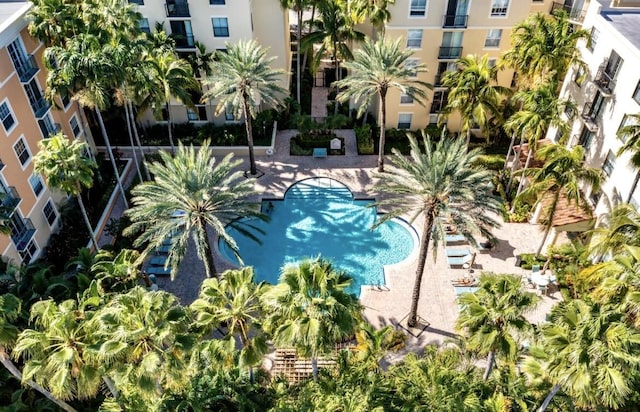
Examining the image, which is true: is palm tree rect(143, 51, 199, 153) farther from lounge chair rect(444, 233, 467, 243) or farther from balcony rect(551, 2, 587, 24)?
balcony rect(551, 2, 587, 24)

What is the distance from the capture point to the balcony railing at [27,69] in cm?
3275

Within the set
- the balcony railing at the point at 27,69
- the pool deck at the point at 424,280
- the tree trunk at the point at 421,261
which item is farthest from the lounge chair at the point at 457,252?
the balcony railing at the point at 27,69

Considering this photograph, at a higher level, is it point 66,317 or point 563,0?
point 563,0

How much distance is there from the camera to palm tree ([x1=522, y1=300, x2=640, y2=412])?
→ 17.6m

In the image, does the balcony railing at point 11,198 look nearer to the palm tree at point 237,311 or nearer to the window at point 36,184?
the window at point 36,184

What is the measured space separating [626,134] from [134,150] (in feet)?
123

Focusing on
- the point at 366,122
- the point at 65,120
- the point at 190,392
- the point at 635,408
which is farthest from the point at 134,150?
the point at 635,408

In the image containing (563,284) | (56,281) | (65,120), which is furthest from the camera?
(65,120)

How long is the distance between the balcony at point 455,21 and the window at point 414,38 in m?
2.18

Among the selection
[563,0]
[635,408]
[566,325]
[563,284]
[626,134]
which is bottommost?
[563,284]

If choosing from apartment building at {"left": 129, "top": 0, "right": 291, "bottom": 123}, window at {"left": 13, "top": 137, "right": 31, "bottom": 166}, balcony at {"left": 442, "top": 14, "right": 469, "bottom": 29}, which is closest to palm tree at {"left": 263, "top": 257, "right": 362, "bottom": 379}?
window at {"left": 13, "top": 137, "right": 31, "bottom": 166}

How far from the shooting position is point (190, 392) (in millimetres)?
22562

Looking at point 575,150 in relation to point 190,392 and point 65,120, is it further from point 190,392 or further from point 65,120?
point 65,120

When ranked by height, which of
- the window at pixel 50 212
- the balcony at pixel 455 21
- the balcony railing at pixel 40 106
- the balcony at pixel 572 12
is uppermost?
the balcony at pixel 572 12
